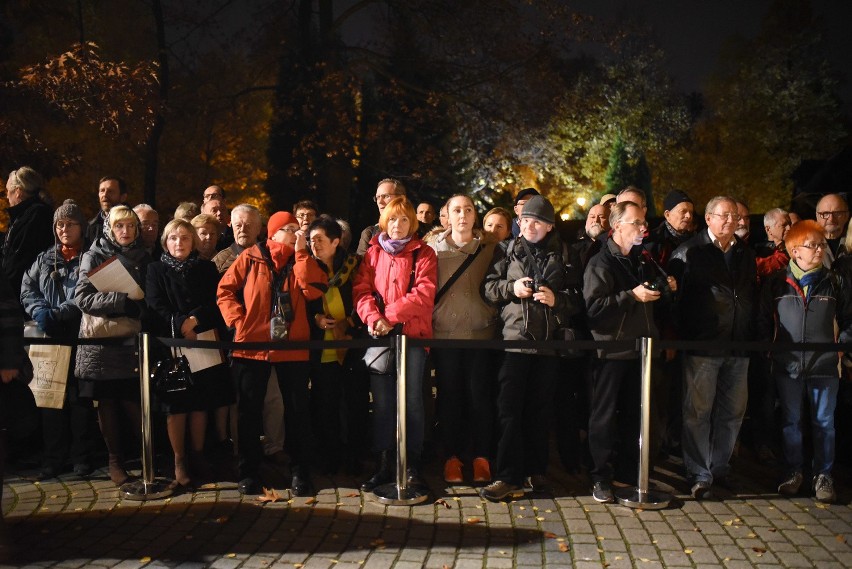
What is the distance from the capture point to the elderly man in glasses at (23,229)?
7.24m

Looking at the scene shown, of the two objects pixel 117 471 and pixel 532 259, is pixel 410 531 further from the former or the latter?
pixel 117 471

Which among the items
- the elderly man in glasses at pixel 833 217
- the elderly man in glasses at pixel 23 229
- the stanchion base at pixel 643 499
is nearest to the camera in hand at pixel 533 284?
the stanchion base at pixel 643 499

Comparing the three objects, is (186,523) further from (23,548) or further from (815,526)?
(815,526)

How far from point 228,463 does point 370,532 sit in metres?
1.99

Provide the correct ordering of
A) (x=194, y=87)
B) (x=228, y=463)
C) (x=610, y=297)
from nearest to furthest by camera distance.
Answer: (x=610, y=297) < (x=228, y=463) < (x=194, y=87)

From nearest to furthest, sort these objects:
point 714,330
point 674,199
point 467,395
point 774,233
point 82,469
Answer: point 714,330
point 467,395
point 82,469
point 674,199
point 774,233

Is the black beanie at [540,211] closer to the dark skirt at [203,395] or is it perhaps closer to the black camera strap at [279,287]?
the black camera strap at [279,287]

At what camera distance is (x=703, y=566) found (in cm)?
478

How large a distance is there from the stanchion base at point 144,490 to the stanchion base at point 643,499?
3.36 m

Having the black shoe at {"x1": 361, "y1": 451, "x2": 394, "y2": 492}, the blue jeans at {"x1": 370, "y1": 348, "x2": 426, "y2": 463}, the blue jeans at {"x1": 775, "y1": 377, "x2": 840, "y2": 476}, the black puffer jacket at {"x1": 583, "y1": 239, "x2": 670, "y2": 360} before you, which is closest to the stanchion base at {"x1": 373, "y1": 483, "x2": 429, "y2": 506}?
the black shoe at {"x1": 361, "y1": 451, "x2": 394, "y2": 492}

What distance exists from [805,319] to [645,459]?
1.72 m

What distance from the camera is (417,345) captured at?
5875 millimetres

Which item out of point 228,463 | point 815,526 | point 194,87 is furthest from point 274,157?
point 815,526

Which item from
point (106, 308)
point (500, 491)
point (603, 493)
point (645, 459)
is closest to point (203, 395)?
point (106, 308)
